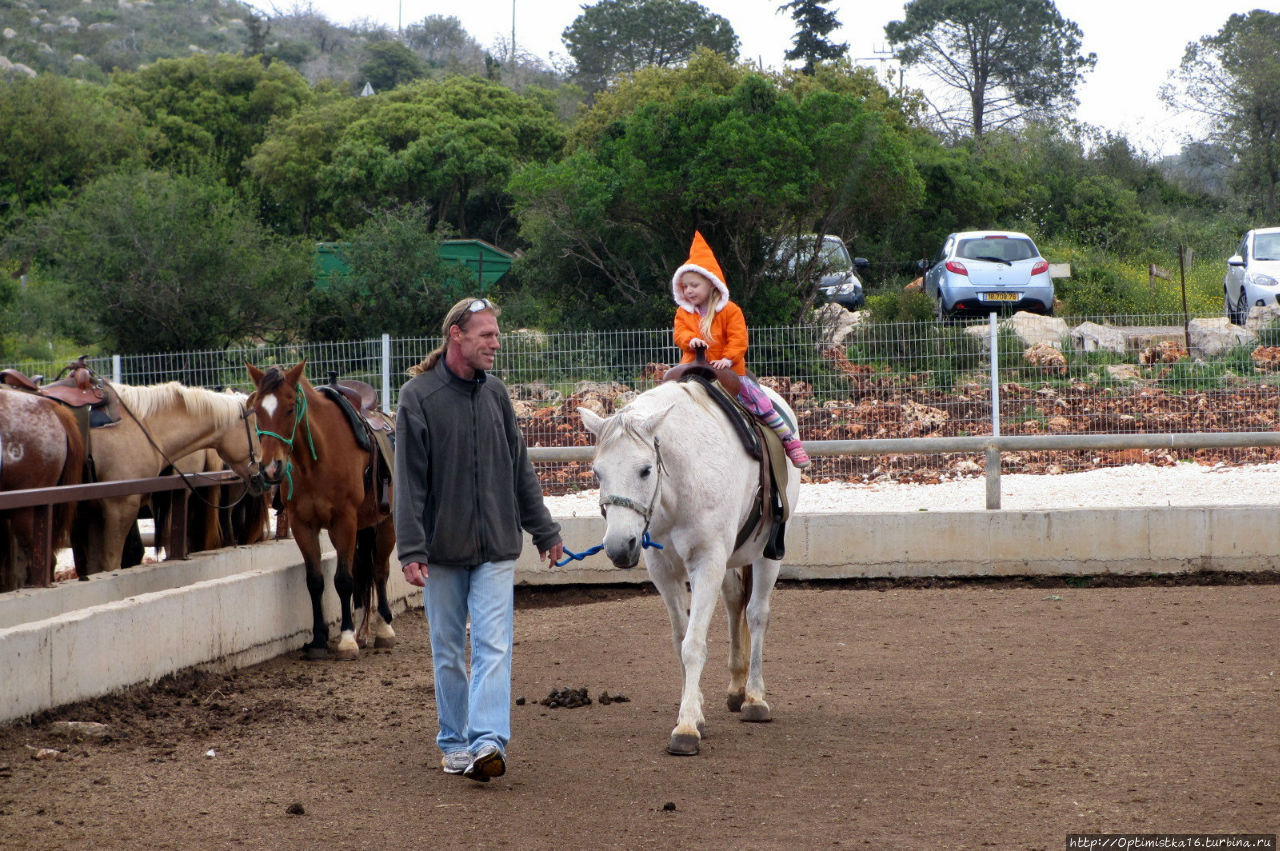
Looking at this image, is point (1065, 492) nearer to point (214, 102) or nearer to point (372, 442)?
point (372, 442)

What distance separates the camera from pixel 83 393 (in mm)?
8305

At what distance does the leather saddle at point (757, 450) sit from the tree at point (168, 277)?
15730 mm

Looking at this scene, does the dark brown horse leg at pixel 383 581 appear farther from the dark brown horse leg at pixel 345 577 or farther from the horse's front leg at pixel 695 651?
the horse's front leg at pixel 695 651

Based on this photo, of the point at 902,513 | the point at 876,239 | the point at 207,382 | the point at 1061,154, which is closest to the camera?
the point at 902,513

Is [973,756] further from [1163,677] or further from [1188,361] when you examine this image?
[1188,361]

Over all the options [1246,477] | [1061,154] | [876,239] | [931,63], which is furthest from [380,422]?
[931,63]

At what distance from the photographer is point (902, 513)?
10281 mm

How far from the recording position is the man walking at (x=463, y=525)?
4.81m

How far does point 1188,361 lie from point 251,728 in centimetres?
990

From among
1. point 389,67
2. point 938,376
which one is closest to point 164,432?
point 938,376

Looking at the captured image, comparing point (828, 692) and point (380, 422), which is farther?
point (380, 422)

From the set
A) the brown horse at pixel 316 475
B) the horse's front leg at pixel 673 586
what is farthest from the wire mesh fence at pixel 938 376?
the horse's front leg at pixel 673 586

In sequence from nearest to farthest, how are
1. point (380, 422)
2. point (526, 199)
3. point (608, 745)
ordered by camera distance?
point (608, 745) < point (380, 422) < point (526, 199)

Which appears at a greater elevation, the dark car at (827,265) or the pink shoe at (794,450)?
the dark car at (827,265)
